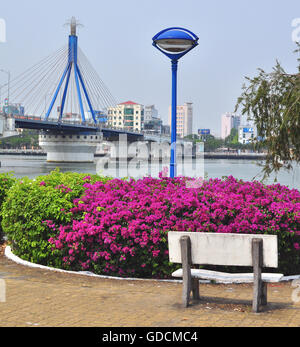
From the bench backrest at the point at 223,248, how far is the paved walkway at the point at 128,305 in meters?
0.51

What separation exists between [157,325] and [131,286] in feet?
6.92

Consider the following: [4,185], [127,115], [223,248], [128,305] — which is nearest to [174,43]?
[4,185]

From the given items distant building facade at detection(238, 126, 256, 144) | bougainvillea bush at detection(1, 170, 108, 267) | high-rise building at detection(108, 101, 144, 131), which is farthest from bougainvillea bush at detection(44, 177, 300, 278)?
high-rise building at detection(108, 101, 144, 131)

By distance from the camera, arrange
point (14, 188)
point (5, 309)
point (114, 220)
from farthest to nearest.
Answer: point (14, 188) → point (114, 220) → point (5, 309)

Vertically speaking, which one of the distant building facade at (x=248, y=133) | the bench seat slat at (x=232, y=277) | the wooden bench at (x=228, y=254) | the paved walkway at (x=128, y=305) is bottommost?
the paved walkway at (x=128, y=305)

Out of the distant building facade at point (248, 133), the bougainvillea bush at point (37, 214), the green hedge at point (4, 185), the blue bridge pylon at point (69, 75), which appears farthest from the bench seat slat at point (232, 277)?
the blue bridge pylon at point (69, 75)

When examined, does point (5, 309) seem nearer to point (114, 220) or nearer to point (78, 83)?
point (114, 220)

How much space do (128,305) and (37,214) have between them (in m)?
3.15

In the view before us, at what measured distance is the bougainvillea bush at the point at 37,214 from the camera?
27.9 ft

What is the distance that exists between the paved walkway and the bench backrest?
1.66 ft

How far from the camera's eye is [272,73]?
13156 mm

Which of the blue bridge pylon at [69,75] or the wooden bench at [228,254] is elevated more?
the blue bridge pylon at [69,75]

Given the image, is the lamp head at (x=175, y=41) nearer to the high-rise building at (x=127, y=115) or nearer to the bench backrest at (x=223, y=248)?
the bench backrest at (x=223, y=248)
